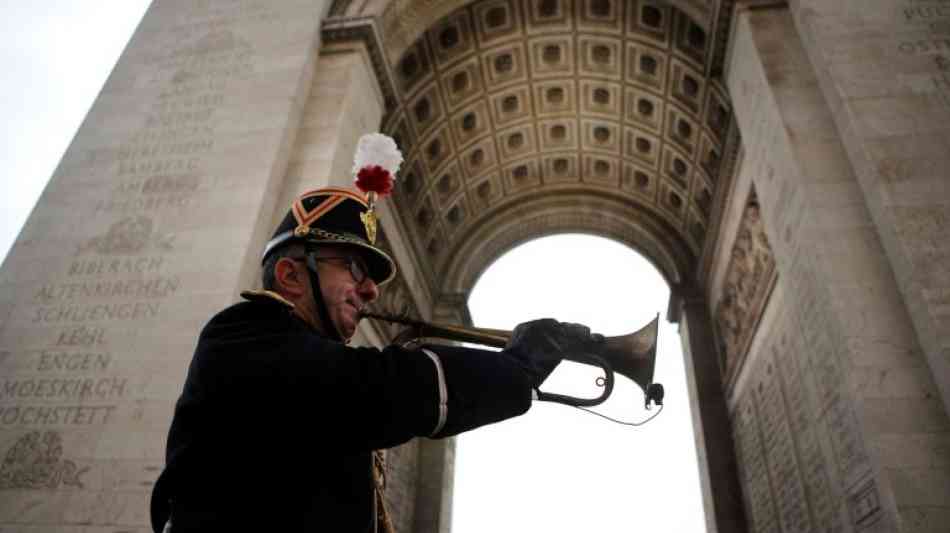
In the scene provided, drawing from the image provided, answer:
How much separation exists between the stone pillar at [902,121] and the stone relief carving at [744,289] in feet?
11.3

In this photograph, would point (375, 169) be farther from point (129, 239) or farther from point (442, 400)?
point (129, 239)

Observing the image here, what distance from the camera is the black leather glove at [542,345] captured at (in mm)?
1727

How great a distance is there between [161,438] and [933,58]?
9.46 meters

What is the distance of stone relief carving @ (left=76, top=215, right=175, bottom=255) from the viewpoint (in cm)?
691

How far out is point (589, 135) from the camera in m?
15.5

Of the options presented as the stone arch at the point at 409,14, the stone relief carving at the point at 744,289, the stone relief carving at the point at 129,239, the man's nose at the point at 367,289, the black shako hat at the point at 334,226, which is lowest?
the man's nose at the point at 367,289

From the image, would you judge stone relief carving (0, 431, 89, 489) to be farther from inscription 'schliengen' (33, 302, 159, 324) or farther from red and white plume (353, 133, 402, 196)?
red and white plume (353, 133, 402, 196)

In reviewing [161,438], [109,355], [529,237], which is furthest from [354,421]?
[529,237]

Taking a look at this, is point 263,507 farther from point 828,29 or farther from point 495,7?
point 495,7

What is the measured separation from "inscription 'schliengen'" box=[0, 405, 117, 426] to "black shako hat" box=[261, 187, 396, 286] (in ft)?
16.2

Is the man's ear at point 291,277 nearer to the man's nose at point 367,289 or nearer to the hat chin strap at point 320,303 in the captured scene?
the hat chin strap at point 320,303

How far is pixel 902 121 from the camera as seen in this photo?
20.2ft

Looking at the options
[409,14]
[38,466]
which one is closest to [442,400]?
[38,466]

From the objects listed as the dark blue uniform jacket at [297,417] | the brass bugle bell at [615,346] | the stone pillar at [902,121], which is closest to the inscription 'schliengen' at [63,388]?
the brass bugle bell at [615,346]
